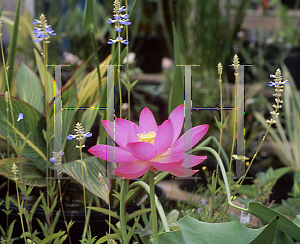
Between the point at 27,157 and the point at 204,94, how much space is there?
102cm

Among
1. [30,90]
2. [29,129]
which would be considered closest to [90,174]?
[29,129]

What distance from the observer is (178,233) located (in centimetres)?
26

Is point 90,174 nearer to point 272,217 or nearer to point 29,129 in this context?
point 29,129

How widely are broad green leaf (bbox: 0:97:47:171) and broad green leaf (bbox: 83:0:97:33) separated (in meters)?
0.16

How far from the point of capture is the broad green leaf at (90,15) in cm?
33

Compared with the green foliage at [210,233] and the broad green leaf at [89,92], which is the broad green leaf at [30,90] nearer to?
the broad green leaf at [89,92]

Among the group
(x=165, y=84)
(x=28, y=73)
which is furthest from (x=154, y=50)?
(x=28, y=73)

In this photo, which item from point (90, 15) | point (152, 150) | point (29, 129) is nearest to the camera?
point (152, 150)

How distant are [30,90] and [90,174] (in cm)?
23

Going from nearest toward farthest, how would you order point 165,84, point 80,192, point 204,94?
point 80,192 → point 204,94 → point 165,84

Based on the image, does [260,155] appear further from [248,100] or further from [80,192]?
[80,192]

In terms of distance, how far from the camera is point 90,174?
16.3 inches

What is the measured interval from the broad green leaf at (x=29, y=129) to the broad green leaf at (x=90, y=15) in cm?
16

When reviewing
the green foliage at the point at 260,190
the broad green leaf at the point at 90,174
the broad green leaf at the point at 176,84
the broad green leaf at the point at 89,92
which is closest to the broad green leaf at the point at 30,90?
the broad green leaf at the point at 89,92
